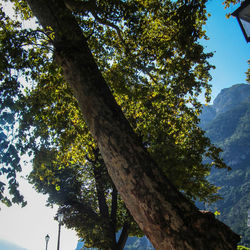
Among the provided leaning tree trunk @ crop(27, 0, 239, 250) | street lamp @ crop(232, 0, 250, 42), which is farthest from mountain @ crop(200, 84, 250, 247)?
leaning tree trunk @ crop(27, 0, 239, 250)

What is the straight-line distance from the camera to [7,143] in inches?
182

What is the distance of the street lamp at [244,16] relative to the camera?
458cm

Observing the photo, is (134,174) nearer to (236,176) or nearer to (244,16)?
(244,16)

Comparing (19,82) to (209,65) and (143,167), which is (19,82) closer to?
(143,167)

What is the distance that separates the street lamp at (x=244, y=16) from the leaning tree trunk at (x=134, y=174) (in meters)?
3.77

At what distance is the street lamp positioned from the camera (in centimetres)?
458

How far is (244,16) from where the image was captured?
4777 mm

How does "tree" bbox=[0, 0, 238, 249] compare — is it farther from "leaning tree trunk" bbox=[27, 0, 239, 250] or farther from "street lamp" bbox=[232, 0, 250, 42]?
"street lamp" bbox=[232, 0, 250, 42]

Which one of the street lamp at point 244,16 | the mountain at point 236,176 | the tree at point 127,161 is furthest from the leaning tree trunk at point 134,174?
the mountain at point 236,176

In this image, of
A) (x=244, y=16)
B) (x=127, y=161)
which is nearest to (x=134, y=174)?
(x=127, y=161)

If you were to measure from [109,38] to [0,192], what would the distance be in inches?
286

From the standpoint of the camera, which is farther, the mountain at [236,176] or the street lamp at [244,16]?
the mountain at [236,176]

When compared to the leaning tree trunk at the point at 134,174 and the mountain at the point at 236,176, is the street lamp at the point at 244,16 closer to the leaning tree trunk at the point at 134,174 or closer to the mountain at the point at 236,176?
the leaning tree trunk at the point at 134,174

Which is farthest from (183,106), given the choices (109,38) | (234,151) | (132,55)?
(234,151)
